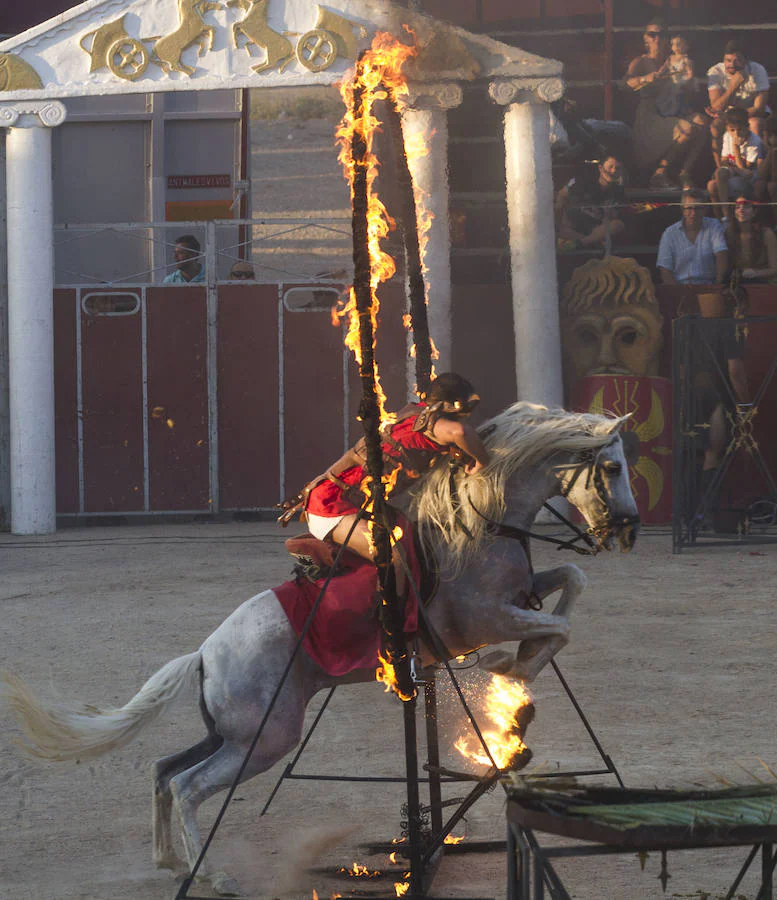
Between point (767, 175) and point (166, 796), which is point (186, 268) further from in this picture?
point (166, 796)

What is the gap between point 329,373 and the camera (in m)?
16.2

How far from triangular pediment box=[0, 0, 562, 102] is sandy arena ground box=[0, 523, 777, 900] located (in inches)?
197

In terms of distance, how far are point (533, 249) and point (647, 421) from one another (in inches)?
89.7

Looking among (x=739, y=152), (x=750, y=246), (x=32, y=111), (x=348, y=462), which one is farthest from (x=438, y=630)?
(x=739, y=152)

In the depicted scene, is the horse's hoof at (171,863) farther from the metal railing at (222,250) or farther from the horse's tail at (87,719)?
the metal railing at (222,250)

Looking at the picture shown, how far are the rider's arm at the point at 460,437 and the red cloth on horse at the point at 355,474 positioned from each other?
0.50 ft

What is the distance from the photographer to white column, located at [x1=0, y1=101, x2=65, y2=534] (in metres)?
15.0

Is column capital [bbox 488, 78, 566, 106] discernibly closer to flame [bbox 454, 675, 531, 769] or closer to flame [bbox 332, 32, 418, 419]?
flame [bbox 332, 32, 418, 419]

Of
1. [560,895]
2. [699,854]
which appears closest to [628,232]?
[699,854]

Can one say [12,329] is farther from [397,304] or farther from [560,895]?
[560,895]

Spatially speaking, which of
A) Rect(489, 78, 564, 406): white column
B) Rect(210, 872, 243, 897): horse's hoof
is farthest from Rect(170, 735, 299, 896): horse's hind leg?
Rect(489, 78, 564, 406): white column

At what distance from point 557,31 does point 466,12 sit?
1208 mm

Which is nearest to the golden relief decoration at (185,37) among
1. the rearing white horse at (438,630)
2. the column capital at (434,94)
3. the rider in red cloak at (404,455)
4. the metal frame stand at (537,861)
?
the column capital at (434,94)

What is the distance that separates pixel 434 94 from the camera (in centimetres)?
1472
